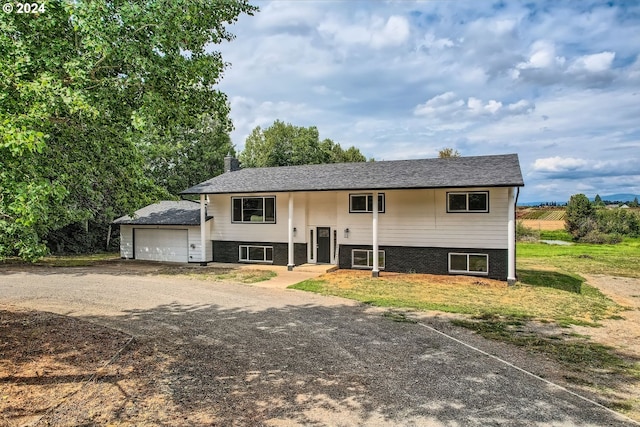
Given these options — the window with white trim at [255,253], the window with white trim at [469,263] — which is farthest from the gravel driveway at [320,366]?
the window with white trim at [255,253]

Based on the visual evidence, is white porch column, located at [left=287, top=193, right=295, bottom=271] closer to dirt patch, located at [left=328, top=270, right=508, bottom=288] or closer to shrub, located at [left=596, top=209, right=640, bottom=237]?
dirt patch, located at [left=328, top=270, right=508, bottom=288]

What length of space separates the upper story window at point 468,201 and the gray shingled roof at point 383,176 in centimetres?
88

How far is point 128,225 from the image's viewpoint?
22.1 meters

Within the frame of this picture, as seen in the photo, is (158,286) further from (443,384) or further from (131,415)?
(443,384)

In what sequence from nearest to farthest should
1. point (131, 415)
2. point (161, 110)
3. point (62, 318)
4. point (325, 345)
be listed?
point (131, 415) < point (161, 110) < point (325, 345) < point (62, 318)

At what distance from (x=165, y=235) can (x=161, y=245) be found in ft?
2.12

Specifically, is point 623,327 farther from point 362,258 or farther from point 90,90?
point 90,90

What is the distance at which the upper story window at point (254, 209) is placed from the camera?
63.7 feet

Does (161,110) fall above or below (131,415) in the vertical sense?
above

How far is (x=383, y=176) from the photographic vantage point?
17250mm

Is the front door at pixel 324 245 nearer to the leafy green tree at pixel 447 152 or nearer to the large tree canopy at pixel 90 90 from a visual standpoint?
the large tree canopy at pixel 90 90

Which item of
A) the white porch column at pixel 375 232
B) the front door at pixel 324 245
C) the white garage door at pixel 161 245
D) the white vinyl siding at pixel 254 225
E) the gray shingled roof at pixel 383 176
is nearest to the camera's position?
the gray shingled roof at pixel 383 176

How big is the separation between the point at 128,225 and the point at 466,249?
17.8m

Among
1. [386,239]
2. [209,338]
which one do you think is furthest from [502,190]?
[209,338]
